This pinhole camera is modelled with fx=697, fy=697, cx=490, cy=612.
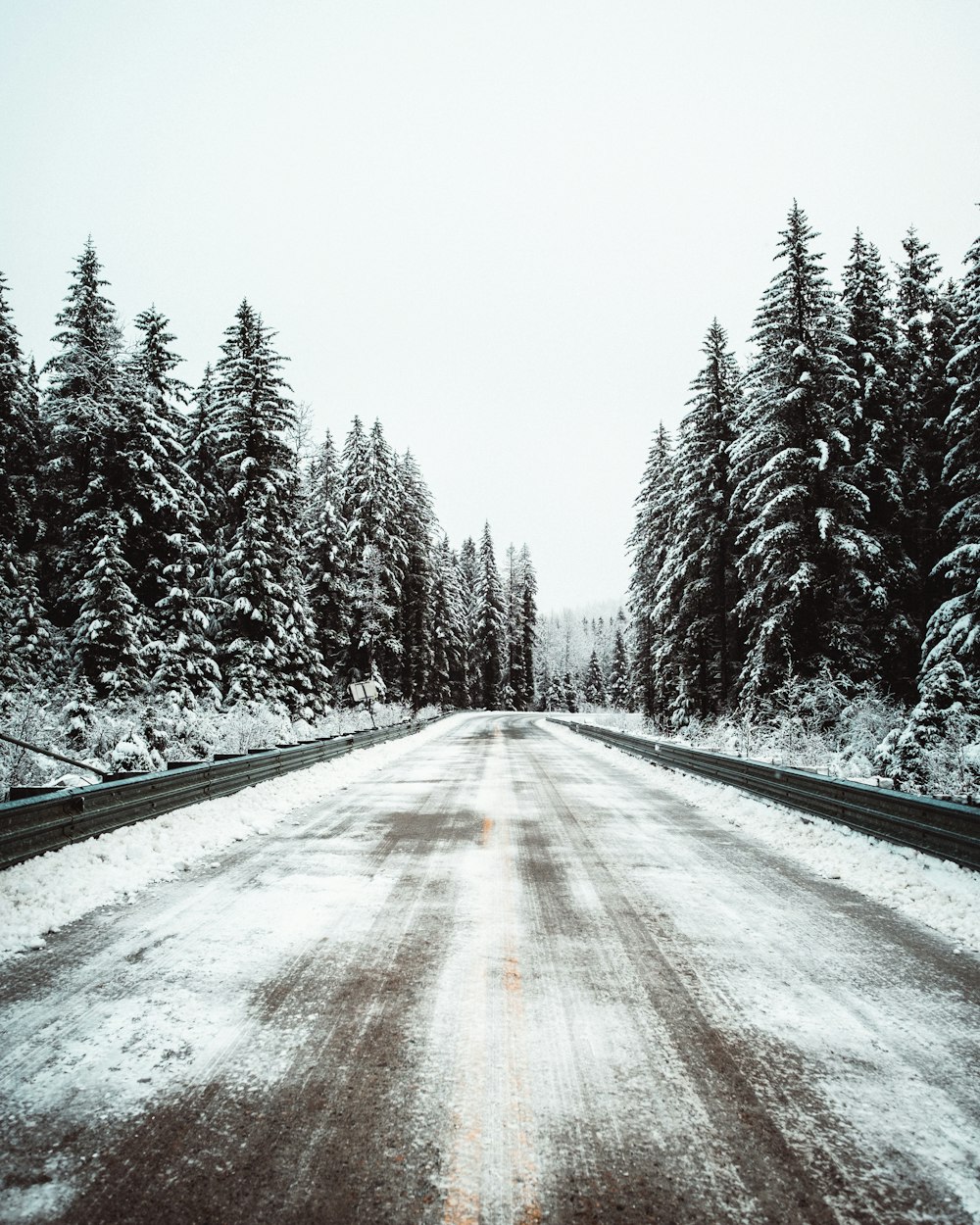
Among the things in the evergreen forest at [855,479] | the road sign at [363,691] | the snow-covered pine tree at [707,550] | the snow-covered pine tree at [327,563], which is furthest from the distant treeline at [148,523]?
the evergreen forest at [855,479]

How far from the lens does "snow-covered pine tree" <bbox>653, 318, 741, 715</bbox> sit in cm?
2597

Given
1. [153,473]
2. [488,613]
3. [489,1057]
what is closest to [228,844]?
[489,1057]

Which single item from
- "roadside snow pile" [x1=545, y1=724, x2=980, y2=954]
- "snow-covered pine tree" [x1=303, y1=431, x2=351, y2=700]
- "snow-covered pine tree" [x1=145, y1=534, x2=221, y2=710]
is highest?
"snow-covered pine tree" [x1=303, y1=431, x2=351, y2=700]

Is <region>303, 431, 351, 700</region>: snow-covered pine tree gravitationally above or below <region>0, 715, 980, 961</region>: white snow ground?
above

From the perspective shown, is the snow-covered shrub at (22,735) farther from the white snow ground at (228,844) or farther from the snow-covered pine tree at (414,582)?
the snow-covered pine tree at (414,582)

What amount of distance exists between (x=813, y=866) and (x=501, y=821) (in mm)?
3980

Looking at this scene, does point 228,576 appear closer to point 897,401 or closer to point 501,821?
point 501,821

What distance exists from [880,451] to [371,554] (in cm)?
2455

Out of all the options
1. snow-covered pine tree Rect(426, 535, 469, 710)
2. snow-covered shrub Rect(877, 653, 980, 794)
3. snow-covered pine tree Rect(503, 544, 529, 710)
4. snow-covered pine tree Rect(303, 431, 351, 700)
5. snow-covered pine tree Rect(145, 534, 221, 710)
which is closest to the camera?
snow-covered shrub Rect(877, 653, 980, 794)

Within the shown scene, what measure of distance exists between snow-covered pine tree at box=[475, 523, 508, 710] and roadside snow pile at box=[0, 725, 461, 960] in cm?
5893

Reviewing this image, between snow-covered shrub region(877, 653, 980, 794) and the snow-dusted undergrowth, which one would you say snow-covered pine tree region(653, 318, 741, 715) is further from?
the snow-dusted undergrowth

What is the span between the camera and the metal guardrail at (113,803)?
594 cm

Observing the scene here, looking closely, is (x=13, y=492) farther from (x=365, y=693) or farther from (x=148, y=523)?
(x=365, y=693)

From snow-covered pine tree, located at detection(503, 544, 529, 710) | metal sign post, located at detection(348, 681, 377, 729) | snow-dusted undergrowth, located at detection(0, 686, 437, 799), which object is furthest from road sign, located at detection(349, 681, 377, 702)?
snow-covered pine tree, located at detection(503, 544, 529, 710)
